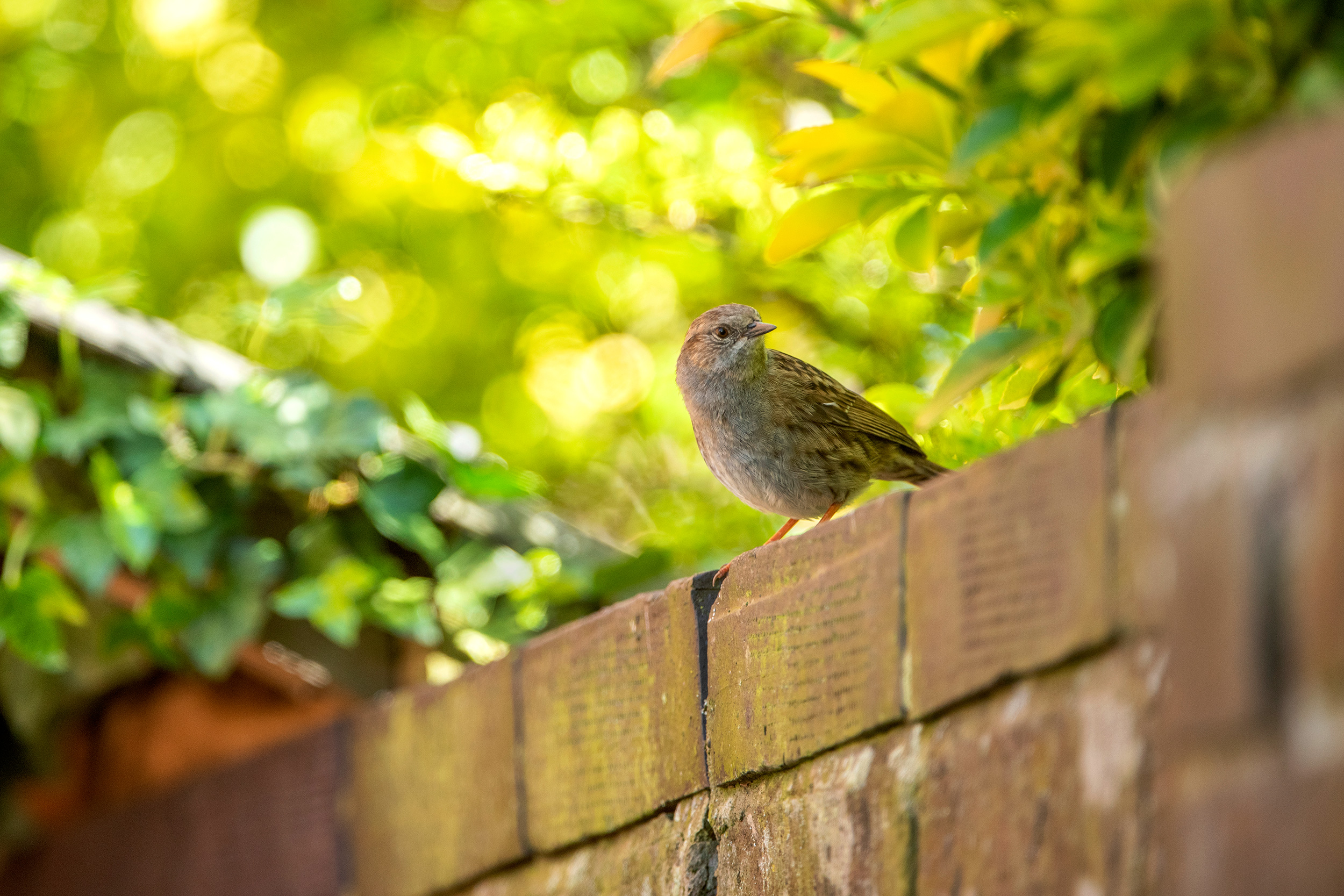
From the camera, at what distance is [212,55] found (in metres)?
9.20

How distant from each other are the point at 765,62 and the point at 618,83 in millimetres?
711

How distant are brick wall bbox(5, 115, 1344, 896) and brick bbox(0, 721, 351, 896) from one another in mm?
584

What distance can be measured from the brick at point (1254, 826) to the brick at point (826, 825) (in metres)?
0.72

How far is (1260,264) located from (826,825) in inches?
50.7

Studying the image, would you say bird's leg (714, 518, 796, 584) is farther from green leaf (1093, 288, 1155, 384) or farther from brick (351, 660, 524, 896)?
green leaf (1093, 288, 1155, 384)

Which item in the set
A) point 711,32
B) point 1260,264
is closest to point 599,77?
point 711,32

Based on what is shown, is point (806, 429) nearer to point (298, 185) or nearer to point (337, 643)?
point (337, 643)

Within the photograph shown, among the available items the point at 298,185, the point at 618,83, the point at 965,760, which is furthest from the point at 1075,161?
the point at 298,185

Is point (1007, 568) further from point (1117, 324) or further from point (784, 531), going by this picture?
point (784, 531)

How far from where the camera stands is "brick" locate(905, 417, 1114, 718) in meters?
1.69

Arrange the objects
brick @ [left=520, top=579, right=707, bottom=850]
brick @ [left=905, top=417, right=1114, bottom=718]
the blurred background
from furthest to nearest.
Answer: brick @ [left=520, top=579, right=707, bottom=850], the blurred background, brick @ [left=905, top=417, right=1114, bottom=718]

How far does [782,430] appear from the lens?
3.56m

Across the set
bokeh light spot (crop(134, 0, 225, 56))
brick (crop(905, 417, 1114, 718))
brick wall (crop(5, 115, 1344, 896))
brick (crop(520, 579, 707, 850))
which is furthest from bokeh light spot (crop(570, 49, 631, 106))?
brick (crop(905, 417, 1114, 718))

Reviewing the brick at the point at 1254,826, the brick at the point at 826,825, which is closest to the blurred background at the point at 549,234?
the brick at the point at 826,825
